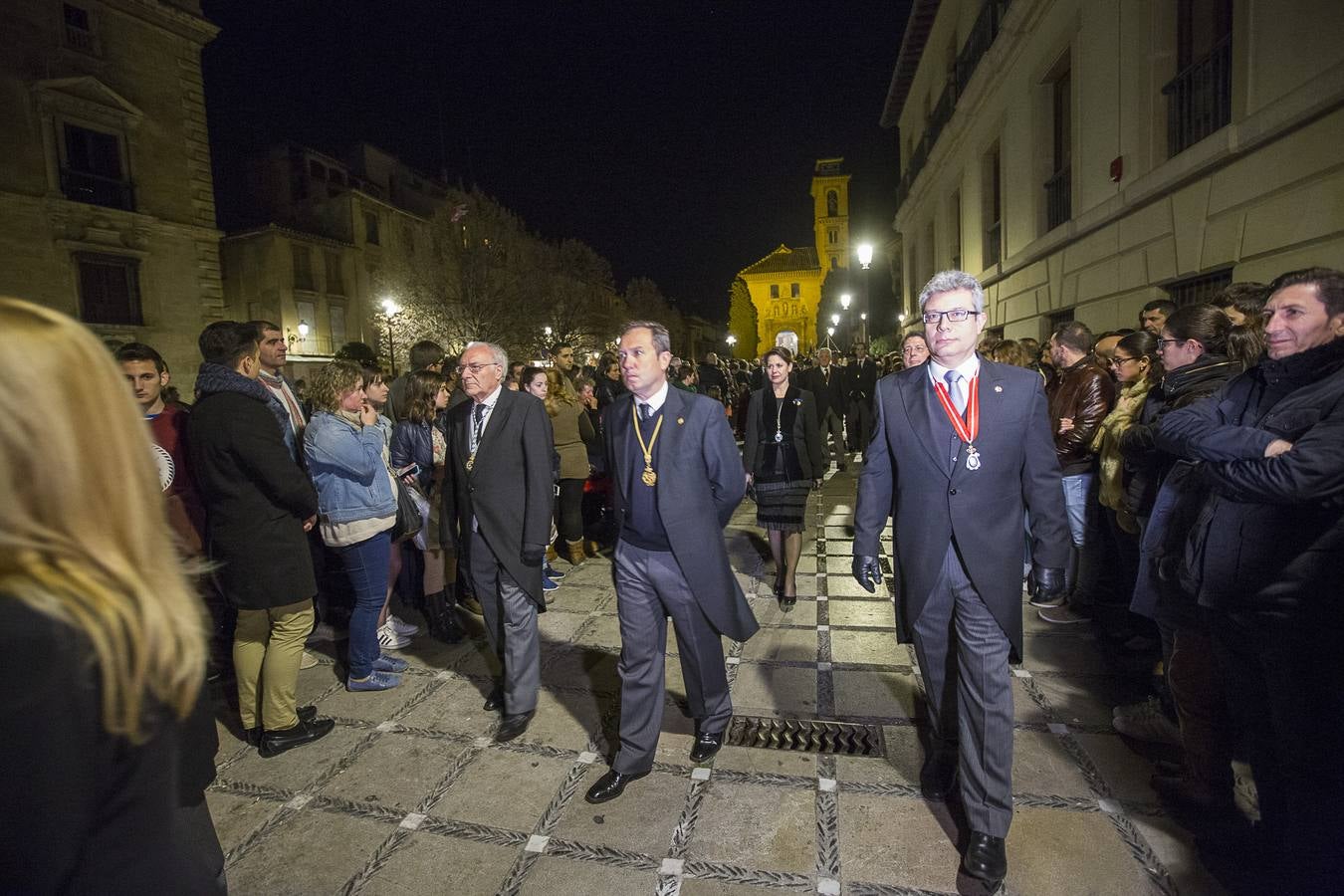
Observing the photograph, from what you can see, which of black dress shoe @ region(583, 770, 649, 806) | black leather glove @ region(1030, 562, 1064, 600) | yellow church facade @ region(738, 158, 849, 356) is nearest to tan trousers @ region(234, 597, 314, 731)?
black dress shoe @ region(583, 770, 649, 806)

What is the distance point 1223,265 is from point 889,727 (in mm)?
5766

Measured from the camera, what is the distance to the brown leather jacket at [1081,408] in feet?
16.1

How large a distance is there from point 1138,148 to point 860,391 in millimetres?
5596

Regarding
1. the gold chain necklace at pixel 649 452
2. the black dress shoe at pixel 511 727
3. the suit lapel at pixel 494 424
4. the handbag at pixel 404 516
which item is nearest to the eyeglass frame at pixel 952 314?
the gold chain necklace at pixel 649 452

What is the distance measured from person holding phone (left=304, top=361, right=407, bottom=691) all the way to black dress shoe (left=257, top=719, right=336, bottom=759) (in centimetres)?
51

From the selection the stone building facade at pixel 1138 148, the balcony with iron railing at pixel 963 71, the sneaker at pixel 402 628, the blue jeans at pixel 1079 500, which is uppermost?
the balcony with iron railing at pixel 963 71

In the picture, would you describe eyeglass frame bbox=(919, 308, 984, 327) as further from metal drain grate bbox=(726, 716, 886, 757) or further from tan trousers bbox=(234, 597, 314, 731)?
tan trousers bbox=(234, 597, 314, 731)

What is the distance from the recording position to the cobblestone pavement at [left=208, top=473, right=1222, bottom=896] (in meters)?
2.59

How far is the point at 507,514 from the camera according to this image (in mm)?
3646

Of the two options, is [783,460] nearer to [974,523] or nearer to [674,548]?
[674,548]

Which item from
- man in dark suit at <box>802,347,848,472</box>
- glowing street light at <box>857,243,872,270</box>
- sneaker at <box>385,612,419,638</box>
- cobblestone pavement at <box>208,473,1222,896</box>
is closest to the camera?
cobblestone pavement at <box>208,473,1222,896</box>

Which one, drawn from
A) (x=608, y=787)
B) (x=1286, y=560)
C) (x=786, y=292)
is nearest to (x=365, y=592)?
(x=608, y=787)

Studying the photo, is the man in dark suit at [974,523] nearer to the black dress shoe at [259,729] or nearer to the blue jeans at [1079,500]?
the blue jeans at [1079,500]

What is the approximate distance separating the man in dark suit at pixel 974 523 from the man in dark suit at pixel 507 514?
1909 mm
